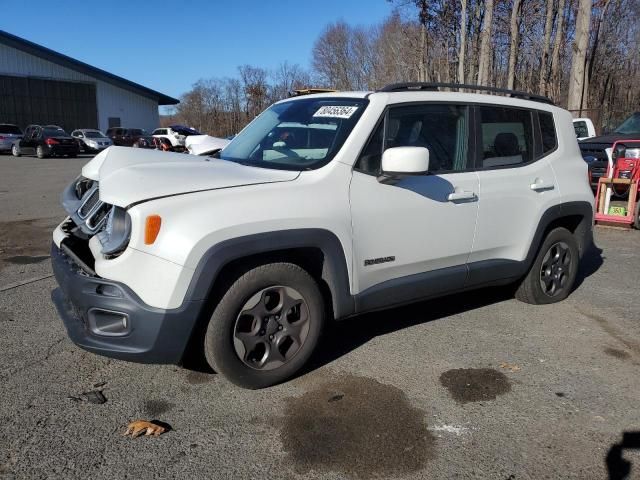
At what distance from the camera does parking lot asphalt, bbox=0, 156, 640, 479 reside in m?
2.68

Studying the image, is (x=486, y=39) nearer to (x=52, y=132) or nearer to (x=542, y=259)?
(x=542, y=259)

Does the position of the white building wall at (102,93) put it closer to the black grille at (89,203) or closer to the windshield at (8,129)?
the windshield at (8,129)

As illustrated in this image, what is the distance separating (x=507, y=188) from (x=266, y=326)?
2270 mm

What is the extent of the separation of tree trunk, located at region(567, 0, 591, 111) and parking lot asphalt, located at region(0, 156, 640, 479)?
15503mm

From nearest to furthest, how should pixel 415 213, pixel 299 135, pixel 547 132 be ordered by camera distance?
1. pixel 415 213
2. pixel 299 135
3. pixel 547 132

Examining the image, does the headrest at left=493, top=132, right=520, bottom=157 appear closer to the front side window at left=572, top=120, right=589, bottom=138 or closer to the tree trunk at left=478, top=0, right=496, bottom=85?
the front side window at left=572, top=120, right=589, bottom=138

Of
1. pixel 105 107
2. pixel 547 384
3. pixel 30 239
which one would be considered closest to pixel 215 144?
pixel 547 384

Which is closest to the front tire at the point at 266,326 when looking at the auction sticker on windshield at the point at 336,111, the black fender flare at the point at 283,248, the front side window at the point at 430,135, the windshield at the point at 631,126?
the black fender flare at the point at 283,248

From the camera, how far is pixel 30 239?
7.70 m

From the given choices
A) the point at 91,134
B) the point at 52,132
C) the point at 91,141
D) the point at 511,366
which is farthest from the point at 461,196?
the point at 91,134

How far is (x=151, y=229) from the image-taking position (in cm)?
285

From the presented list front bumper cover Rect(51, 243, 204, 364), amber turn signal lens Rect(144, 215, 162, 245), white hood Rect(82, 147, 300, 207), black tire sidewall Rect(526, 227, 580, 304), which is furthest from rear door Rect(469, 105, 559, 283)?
amber turn signal lens Rect(144, 215, 162, 245)

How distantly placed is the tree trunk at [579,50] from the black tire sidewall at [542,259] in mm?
14773

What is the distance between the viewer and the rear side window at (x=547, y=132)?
4742 millimetres
